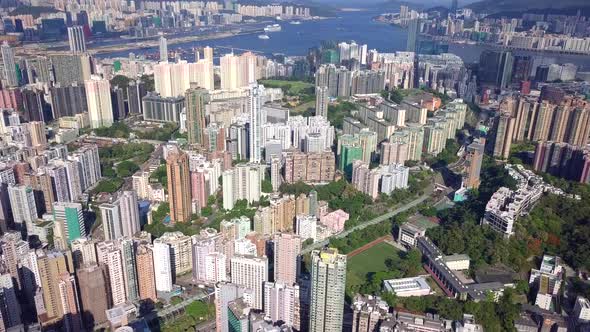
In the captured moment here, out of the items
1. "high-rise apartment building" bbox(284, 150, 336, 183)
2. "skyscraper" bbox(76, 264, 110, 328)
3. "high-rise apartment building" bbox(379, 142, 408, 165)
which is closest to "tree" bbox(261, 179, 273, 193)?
"high-rise apartment building" bbox(284, 150, 336, 183)

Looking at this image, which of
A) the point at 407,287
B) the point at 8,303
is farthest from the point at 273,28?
the point at 8,303

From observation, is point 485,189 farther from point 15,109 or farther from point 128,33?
point 128,33

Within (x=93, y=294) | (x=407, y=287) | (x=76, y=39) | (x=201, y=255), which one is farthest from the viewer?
(x=76, y=39)

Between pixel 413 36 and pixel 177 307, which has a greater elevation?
pixel 413 36

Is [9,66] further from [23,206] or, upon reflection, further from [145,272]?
[145,272]

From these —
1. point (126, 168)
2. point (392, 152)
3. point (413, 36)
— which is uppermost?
point (413, 36)

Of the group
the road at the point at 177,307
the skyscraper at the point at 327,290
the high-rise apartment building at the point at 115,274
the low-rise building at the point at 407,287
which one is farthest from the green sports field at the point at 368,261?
the high-rise apartment building at the point at 115,274

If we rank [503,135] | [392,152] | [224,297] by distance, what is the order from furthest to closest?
[503,135] < [392,152] < [224,297]

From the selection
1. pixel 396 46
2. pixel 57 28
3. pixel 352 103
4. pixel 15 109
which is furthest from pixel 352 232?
pixel 57 28

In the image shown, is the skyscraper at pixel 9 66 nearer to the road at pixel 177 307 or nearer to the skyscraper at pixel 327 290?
the road at pixel 177 307
